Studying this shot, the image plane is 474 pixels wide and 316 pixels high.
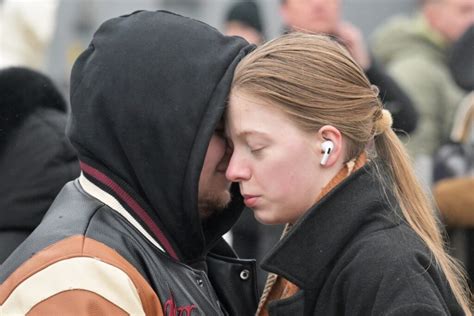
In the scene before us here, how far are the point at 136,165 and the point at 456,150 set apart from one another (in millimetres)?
3149

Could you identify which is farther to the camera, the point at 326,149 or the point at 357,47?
the point at 357,47

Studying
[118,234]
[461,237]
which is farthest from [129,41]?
[461,237]

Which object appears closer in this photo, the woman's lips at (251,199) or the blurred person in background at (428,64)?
the woman's lips at (251,199)

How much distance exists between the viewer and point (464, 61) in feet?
18.5

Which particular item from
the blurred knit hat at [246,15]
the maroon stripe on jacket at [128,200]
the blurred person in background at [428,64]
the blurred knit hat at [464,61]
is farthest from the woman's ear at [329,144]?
the blurred knit hat at [246,15]

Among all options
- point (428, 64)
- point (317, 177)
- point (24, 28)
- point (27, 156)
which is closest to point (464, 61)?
point (428, 64)

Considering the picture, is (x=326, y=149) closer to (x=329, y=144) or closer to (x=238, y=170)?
(x=329, y=144)

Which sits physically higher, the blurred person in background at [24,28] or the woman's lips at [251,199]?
the woman's lips at [251,199]

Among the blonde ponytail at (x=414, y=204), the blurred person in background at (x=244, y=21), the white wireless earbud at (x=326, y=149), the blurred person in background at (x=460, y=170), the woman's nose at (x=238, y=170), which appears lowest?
the blurred person in background at (x=460, y=170)

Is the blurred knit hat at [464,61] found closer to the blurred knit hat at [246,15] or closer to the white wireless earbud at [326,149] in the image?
the blurred knit hat at [246,15]

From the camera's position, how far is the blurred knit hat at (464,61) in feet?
18.3

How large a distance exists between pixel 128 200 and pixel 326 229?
1.44 feet

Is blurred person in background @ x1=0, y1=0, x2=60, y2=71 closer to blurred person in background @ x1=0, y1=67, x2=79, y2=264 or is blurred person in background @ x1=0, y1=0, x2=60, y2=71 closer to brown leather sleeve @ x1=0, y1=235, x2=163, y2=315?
blurred person in background @ x1=0, y1=67, x2=79, y2=264

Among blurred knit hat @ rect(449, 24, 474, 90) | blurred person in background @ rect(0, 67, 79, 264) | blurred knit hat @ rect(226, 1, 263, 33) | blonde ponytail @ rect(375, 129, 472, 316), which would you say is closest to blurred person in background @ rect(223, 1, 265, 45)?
blurred knit hat @ rect(226, 1, 263, 33)
